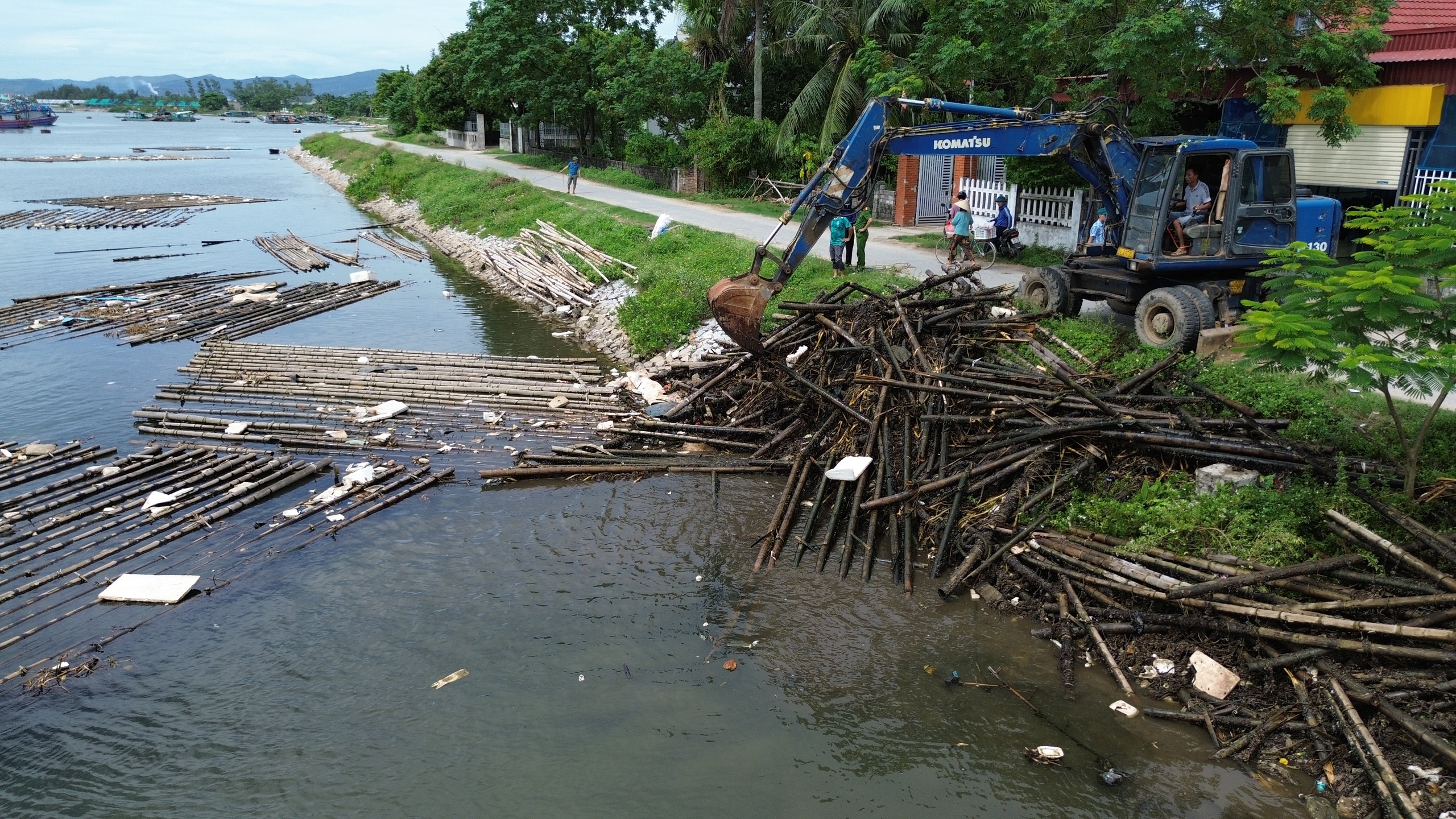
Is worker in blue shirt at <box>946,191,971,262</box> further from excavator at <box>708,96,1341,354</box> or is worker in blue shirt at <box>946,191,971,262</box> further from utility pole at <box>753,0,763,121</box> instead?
utility pole at <box>753,0,763,121</box>

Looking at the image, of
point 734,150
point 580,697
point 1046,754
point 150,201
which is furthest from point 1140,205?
point 150,201

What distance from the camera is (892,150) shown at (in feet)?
47.2

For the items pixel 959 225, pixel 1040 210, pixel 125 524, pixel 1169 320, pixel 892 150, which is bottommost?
pixel 125 524

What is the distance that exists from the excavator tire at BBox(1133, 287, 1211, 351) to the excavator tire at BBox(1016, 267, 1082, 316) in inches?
57.3

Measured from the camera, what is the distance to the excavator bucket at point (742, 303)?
43.3 ft

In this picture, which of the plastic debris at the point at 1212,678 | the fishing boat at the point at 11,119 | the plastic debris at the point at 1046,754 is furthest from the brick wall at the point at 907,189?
the fishing boat at the point at 11,119

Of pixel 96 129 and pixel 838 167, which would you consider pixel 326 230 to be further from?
pixel 96 129

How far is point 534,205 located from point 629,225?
298 inches

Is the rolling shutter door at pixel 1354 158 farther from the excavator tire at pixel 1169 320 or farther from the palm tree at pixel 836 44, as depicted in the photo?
the palm tree at pixel 836 44

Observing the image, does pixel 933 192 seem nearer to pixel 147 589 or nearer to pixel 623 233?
pixel 623 233

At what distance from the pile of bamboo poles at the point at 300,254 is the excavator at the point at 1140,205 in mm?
21266

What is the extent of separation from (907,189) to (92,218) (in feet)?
119

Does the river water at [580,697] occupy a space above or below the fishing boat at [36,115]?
below

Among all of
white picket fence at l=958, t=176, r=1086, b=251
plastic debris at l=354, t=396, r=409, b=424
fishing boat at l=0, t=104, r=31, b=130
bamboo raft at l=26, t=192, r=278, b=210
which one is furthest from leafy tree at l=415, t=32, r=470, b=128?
fishing boat at l=0, t=104, r=31, b=130
